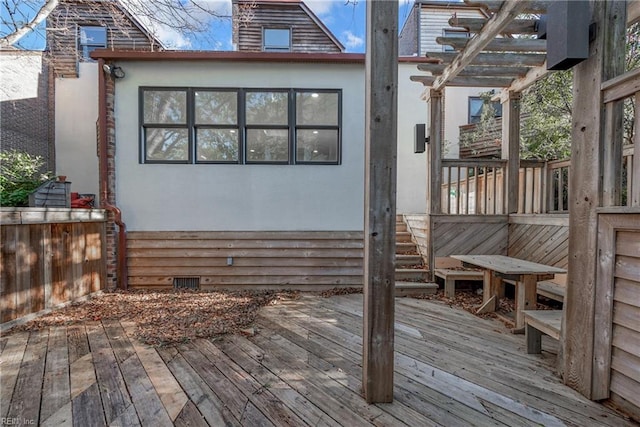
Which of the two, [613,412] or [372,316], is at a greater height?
[372,316]

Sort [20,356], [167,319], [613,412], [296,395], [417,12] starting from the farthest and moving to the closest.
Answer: [417,12]
[167,319]
[20,356]
[296,395]
[613,412]

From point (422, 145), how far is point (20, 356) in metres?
5.24

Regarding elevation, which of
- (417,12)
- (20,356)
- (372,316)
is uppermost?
(417,12)

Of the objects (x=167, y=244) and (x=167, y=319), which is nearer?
(x=167, y=319)

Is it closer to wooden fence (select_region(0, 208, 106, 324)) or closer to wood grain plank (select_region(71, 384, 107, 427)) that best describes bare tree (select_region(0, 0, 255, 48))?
wooden fence (select_region(0, 208, 106, 324))

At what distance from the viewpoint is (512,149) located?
4836 millimetres

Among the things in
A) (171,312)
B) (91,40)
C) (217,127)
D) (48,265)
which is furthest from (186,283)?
(91,40)

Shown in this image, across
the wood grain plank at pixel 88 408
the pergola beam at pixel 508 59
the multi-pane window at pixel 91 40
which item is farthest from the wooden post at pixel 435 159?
the multi-pane window at pixel 91 40

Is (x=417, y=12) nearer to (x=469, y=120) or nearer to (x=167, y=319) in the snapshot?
(x=469, y=120)

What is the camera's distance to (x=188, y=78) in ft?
16.0

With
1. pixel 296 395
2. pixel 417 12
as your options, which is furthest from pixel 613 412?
pixel 417 12

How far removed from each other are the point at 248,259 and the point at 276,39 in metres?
7.69

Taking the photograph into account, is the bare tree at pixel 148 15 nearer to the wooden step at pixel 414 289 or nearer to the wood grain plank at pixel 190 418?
the wooden step at pixel 414 289

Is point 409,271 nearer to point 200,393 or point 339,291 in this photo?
point 339,291
